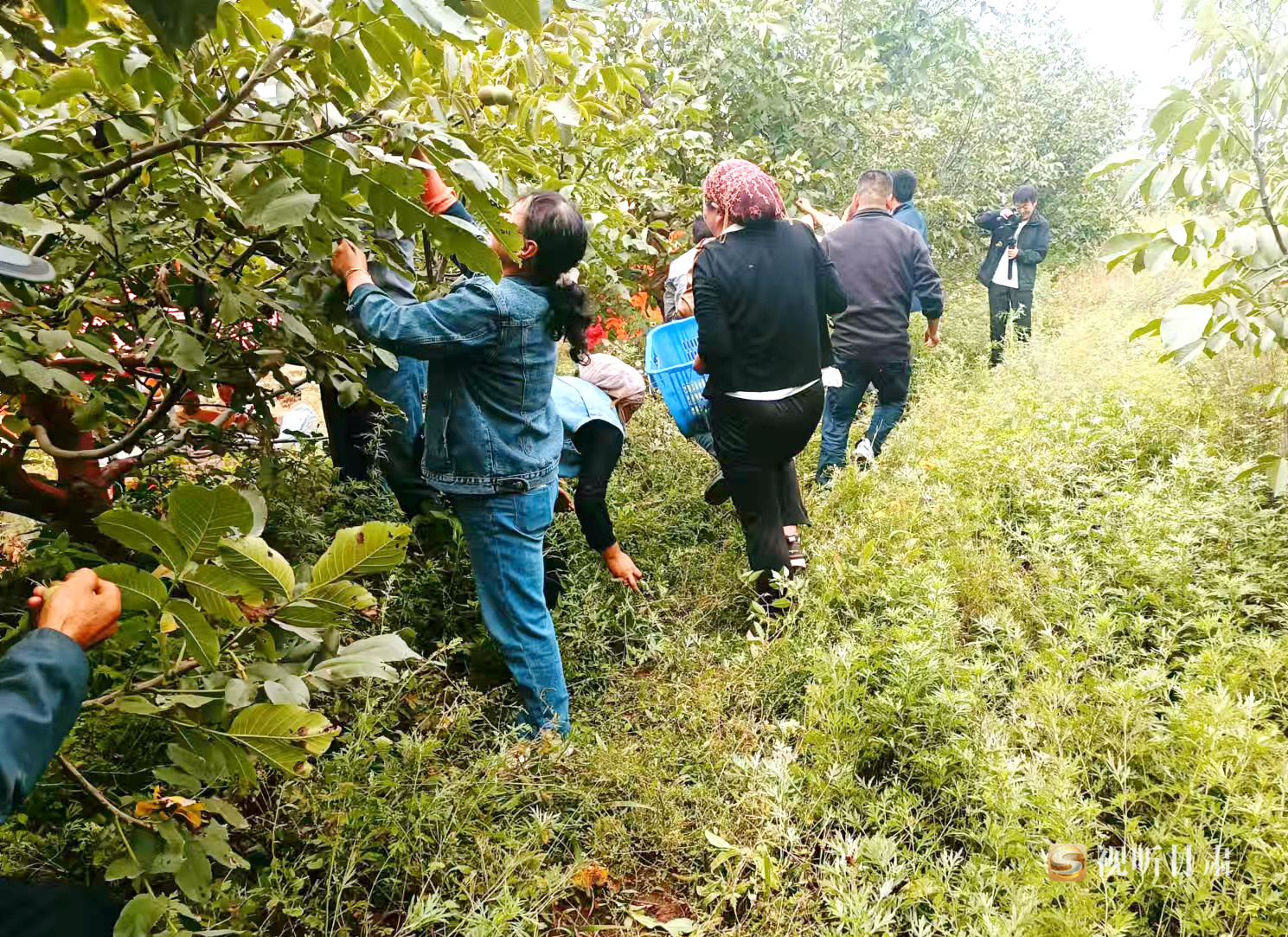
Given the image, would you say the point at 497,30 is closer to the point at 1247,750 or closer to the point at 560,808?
the point at 560,808

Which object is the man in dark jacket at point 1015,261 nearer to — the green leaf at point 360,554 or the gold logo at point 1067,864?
the gold logo at point 1067,864

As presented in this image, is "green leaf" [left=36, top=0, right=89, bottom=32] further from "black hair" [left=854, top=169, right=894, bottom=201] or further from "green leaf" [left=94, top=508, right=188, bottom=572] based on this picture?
"black hair" [left=854, top=169, right=894, bottom=201]

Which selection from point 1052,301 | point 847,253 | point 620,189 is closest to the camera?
point 620,189

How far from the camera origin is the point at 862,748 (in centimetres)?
260

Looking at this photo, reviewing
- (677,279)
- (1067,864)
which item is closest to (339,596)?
(1067,864)

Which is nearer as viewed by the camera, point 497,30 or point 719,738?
point 497,30

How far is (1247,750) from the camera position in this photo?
223 cm

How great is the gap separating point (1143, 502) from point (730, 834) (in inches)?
88.3

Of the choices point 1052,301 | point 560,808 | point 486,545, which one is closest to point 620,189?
point 486,545

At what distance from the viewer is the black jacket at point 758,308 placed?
10.6 ft

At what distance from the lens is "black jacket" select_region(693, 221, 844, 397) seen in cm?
324

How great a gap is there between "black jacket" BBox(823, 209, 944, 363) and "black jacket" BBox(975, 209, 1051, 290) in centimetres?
317

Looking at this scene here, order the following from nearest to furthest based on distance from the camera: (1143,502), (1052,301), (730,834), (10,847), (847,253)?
1. (10,847)
2. (730,834)
3. (1143,502)
4. (847,253)
5. (1052,301)

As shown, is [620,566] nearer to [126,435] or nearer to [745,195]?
[745,195]
